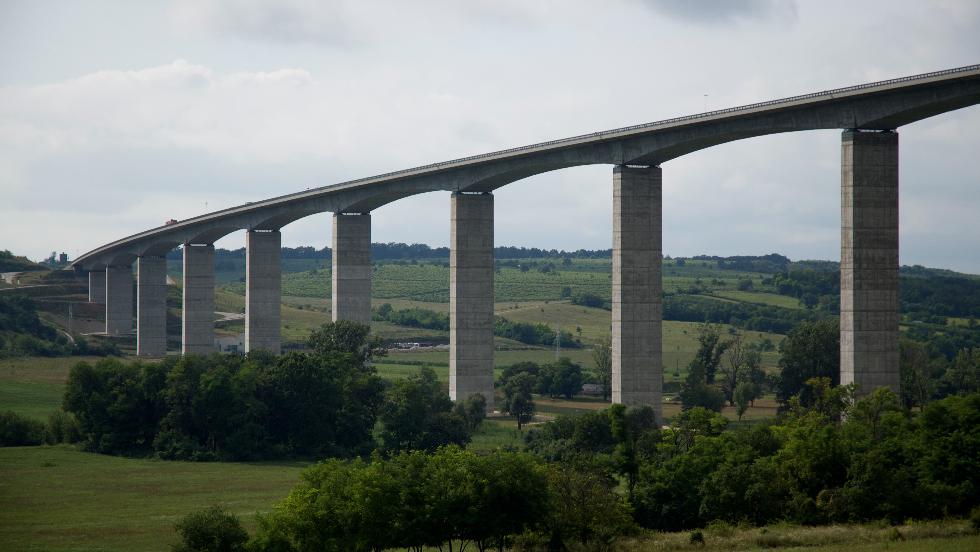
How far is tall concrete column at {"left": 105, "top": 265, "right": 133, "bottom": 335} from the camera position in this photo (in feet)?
494

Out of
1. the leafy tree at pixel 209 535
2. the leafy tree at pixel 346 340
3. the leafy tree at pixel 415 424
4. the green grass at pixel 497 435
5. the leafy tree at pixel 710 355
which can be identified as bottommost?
the leafy tree at pixel 209 535

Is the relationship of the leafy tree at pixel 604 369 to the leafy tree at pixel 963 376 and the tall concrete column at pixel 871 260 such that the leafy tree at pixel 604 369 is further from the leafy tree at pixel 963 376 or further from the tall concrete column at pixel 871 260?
the tall concrete column at pixel 871 260

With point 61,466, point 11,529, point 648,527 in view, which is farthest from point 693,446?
point 61,466

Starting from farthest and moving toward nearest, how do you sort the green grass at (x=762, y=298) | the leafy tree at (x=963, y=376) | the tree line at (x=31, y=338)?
the green grass at (x=762, y=298), the tree line at (x=31, y=338), the leafy tree at (x=963, y=376)

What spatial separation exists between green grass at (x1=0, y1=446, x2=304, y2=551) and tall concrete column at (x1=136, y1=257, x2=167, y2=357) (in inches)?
2079

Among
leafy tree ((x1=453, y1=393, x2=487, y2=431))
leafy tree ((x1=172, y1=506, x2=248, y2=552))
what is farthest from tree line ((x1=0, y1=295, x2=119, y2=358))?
leafy tree ((x1=172, y1=506, x2=248, y2=552))

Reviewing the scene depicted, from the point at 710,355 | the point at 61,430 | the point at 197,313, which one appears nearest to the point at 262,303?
the point at 197,313

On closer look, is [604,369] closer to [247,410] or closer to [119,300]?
[247,410]

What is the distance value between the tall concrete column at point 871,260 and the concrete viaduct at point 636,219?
5 cm

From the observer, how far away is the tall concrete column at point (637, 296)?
77.0 metres

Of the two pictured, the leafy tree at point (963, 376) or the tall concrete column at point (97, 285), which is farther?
the tall concrete column at point (97, 285)

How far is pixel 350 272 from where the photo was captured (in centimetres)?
10331

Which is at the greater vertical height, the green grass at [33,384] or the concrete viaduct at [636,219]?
the concrete viaduct at [636,219]

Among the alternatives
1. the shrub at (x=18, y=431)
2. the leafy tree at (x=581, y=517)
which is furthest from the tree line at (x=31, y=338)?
the leafy tree at (x=581, y=517)
